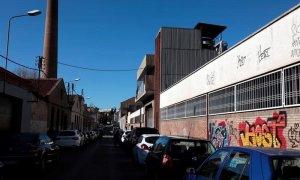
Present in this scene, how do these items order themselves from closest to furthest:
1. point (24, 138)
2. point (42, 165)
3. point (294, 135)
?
point (294, 135) < point (24, 138) < point (42, 165)

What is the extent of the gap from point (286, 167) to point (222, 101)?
1381 centimetres

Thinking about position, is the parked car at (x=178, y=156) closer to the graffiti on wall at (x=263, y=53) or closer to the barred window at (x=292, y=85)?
the barred window at (x=292, y=85)

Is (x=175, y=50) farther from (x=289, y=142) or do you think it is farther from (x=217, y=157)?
(x=217, y=157)

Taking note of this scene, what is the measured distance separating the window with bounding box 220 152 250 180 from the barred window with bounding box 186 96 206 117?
1612 cm

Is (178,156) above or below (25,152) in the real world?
above

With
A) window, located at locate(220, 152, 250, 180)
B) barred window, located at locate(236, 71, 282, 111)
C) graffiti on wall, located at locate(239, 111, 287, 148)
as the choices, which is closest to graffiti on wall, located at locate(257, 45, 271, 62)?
barred window, located at locate(236, 71, 282, 111)

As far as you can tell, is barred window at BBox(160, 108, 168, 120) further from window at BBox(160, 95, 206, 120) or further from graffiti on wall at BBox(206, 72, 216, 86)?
graffiti on wall at BBox(206, 72, 216, 86)

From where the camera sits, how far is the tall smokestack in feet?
176

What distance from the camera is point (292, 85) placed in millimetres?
11688

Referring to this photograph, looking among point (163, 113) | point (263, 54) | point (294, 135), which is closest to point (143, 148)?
point (263, 54)

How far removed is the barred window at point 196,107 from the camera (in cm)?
2203

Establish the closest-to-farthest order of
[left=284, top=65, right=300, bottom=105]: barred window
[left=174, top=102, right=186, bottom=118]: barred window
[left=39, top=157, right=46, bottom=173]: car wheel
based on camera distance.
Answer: [left=284, top=65, right=300, bottom=105]: barred window, [left=39, top=157, right=46, bottom=173]: car wheel, [left=174, top=102, right=186, bottom=118]: barred window

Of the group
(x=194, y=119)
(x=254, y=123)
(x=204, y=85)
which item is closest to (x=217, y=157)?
(x=254, y=123)

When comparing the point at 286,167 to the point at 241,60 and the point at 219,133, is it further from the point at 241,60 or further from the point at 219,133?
the point at 219,133
